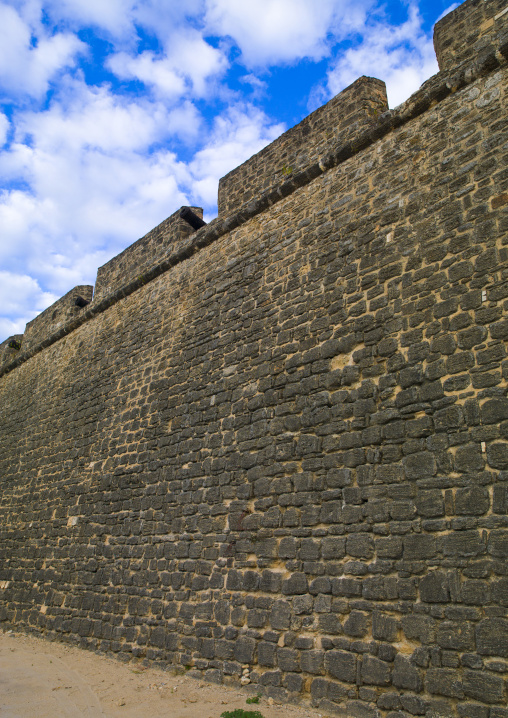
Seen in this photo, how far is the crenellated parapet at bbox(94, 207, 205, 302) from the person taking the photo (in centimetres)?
869

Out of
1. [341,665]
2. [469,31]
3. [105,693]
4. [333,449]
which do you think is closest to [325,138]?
[469,31]

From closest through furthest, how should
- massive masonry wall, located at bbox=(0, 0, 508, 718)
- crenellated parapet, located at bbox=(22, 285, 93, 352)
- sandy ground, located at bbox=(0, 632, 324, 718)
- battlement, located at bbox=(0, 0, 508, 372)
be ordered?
1. massive masonry wall, located at bbox=(0, 0, 508, 718)
2. sandy ground, located at bbox=(0, 632, 324, 718)
3. battlement, located at bbox=(0, 0, 508, 372)
4. crenellated parapet, located at bbox=(22, 285, 93, 352)

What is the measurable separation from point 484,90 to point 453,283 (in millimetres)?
2017

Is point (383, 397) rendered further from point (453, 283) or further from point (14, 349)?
point (14, 349)

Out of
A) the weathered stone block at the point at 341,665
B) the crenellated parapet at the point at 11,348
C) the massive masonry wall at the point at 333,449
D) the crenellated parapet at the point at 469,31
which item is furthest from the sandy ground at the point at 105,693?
the crenellated parapet at the point at 11,348

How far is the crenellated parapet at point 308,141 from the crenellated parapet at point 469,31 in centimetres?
92

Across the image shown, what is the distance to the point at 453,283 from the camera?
4262mm

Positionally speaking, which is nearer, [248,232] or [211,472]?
[211,472]

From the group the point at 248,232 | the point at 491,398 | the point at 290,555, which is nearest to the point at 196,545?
the point at 290,555

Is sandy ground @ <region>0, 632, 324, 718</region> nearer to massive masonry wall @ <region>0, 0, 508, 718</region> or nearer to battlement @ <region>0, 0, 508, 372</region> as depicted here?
massive masonry wall @ <region>0, 0, 508, 718</region>

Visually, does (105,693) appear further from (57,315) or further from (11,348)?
(11,348)

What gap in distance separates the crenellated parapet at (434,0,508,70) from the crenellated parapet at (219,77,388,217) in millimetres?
921

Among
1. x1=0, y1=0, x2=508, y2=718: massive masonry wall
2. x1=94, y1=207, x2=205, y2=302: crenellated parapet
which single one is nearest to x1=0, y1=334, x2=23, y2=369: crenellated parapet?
x1=94, y1=207, x2=205, y2=302: crenellated parapet

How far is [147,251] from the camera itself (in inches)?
362
